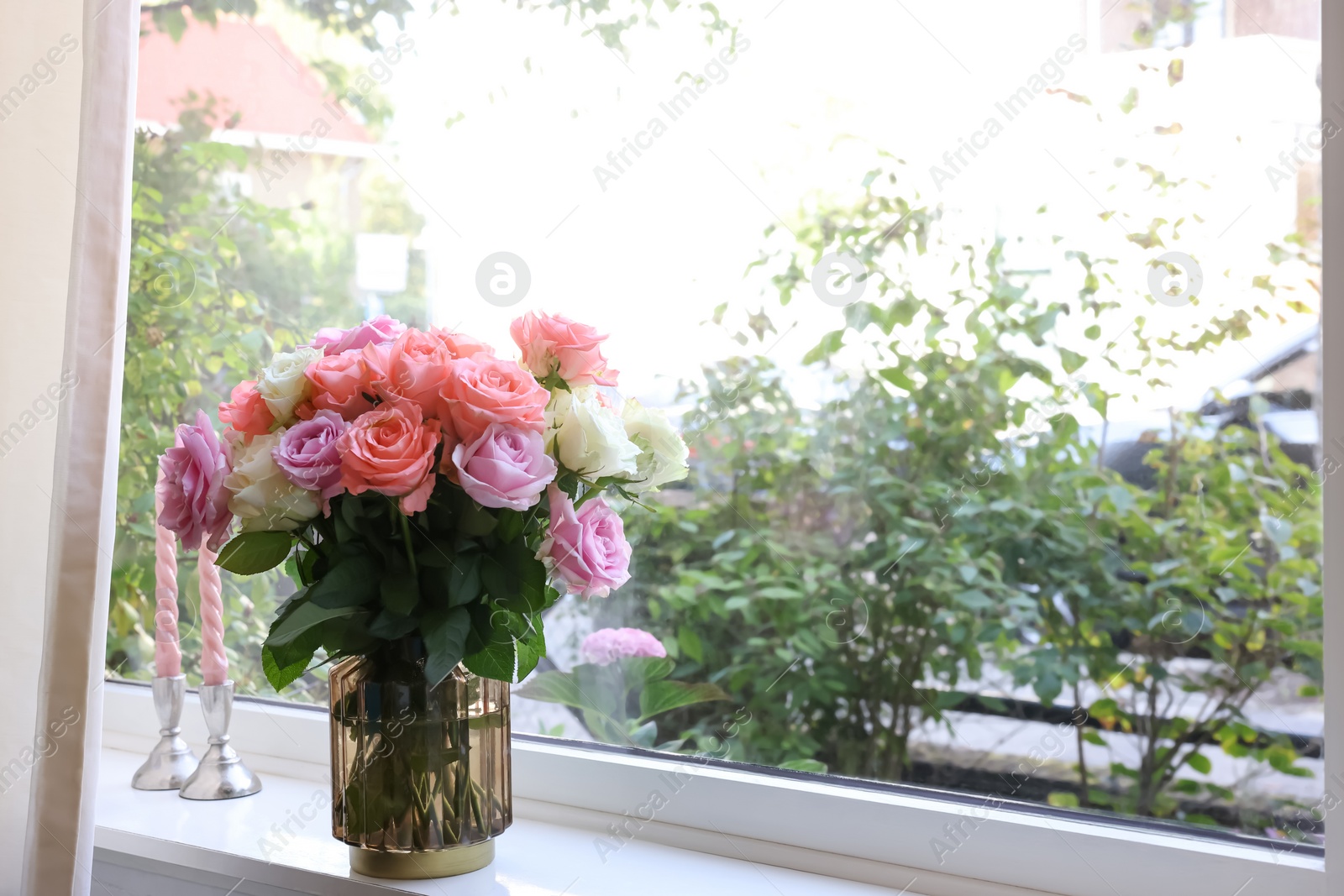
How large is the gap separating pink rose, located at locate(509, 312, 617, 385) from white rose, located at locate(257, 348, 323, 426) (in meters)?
0.17

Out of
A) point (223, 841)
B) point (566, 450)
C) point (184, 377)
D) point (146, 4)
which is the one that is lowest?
point (223, 841)

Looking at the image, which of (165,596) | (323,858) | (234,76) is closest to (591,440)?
(323,858)

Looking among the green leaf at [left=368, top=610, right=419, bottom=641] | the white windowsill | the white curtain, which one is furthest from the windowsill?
the green leaf at [left=368, top=610, right=419, bottom=641]

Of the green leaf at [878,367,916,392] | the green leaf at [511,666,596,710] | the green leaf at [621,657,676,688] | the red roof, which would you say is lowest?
the green leaf at [511,666,596,710]

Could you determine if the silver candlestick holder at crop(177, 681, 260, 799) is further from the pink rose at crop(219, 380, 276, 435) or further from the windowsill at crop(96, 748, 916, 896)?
the pink rose at crop(219, 380, 276, 435)

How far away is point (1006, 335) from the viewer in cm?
102

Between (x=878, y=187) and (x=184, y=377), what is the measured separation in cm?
98

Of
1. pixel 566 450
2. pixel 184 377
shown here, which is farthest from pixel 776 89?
pixel 184 377

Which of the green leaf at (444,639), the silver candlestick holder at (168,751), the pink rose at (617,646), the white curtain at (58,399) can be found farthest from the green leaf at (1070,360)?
the silver candlestick holder at (168,751)

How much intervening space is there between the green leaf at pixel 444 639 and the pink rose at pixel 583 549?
0.27ft

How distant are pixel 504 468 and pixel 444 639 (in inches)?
6.2

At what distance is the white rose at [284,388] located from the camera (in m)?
0.80

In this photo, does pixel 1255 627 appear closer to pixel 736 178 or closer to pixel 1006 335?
pixel 1006 335

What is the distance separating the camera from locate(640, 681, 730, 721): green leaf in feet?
3.57
